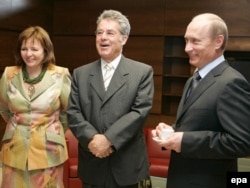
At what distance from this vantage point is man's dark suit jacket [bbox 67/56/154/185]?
197cm

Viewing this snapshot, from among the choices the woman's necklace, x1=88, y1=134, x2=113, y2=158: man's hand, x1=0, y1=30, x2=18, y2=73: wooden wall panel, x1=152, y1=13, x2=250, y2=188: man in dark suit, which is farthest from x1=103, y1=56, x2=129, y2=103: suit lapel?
x1=0, y1=30, x2=18, y2=73: wooden wall panel

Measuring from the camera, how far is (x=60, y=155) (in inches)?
91.0

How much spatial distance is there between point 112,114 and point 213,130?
615 mm

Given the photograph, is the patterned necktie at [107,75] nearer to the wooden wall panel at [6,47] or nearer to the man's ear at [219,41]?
the man's ear at [219,41]

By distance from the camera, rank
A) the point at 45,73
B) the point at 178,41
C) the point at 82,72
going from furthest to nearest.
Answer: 1. the point at 178,41
2. the point at 45,73
3. the point at 82,72

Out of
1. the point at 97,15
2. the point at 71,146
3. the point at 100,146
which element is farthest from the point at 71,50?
the point at 100,146

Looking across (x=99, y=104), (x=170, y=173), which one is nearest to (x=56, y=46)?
(x=99, y=104)

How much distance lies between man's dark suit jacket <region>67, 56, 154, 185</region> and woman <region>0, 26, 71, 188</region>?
0.84 ft

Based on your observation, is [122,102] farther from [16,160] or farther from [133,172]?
[16,160]

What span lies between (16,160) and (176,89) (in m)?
3.78

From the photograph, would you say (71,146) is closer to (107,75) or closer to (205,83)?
(107,75)

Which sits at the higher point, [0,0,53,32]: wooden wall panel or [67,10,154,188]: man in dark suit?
[0,0,53,32]: wooden wall panel

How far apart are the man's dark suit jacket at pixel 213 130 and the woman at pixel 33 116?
2.94 ft

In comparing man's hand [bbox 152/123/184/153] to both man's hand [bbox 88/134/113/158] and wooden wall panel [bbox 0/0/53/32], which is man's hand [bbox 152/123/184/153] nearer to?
man's hand [bbox 88/134/113/158]
